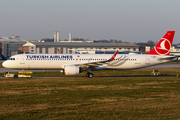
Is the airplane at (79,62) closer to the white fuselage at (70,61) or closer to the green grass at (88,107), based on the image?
the white fuselage at (70,61)

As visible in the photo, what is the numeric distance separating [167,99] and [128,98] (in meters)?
3.15

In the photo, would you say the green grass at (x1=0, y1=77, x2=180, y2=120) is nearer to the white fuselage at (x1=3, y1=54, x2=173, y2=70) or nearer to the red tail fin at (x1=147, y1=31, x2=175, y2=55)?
the white fuselage at (x1=3, y1=54, x2=173, y2=70)

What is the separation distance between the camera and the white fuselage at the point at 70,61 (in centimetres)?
4075

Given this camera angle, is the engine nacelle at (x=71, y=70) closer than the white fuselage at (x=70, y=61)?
Yes

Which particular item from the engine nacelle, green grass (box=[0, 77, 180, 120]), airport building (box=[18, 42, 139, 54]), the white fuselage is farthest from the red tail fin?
airport building (box=[18, 42, 139, 54])

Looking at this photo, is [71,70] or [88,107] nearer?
[88,107]

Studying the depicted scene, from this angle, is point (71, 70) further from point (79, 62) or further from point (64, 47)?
point (64, 47)

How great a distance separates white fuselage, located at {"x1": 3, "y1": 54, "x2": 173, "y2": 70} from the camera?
134 ft

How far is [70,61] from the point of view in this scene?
41.5 metres

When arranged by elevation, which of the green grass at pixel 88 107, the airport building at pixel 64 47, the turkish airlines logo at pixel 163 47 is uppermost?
the airport building at pixel 64 47

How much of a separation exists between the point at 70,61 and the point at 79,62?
1462 millimetres

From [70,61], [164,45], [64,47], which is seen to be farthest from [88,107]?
[64,47]

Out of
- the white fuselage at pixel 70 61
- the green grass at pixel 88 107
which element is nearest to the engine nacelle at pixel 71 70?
the white fuselage at pixel 70 61

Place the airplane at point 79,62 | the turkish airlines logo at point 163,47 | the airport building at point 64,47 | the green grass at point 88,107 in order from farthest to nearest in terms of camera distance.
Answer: the airport building at point 64,47 < the turkish airlines logo at point 163,47 < the airplane at point 79,62 < the green grass at point 88,107
